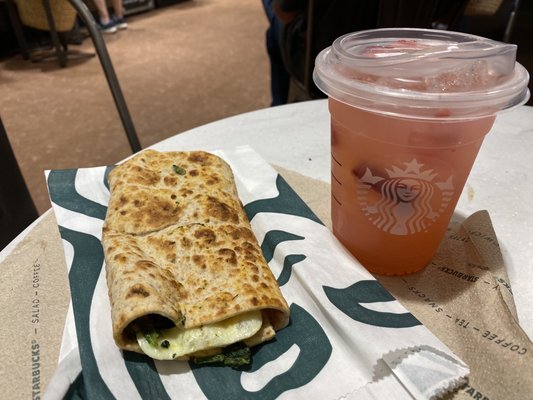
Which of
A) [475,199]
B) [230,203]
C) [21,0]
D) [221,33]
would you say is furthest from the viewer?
[221,33]

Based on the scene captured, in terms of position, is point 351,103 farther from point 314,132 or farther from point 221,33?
point 221,33

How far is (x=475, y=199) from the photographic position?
0.98m

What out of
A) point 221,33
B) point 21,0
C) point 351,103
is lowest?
point 221,33

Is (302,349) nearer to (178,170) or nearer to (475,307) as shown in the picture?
(475,307)

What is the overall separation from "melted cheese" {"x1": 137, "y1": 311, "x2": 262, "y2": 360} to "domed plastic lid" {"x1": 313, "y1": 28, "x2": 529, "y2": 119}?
1.17 feet

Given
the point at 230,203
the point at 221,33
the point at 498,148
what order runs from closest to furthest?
the point at 230,203 < the point at 498,148 < the point at 221,33

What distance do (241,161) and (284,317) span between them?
17.6 inches

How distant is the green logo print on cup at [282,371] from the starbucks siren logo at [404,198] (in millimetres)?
197

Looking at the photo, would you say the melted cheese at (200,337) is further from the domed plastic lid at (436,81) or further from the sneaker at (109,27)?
the sneaker at (109,27)

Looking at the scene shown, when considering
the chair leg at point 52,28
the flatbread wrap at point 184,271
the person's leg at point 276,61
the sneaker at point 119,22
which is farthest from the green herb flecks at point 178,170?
the sneaker at point 119,22

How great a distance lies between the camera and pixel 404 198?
69cm

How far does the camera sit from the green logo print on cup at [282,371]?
603mm

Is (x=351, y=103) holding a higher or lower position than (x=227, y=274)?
higher

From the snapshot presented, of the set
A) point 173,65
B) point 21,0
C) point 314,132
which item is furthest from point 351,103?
point 21,0
